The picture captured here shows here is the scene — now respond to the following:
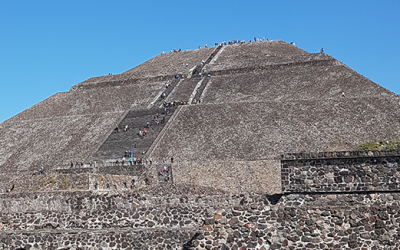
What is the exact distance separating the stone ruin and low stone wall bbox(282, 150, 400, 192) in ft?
0.08

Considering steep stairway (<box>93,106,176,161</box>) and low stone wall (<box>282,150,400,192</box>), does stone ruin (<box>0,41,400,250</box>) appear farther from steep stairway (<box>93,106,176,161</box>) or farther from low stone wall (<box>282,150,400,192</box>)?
steep stairway (<box>93,106,176,161</box>)

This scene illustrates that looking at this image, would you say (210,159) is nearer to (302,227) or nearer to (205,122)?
(205,122)

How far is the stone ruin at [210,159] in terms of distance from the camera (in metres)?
10.9

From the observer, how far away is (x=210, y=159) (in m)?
40.2

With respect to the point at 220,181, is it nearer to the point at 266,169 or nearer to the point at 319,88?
the point at 266,169

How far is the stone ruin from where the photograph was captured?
10906mm

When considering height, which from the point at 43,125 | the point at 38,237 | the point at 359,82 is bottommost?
the point at 38,237

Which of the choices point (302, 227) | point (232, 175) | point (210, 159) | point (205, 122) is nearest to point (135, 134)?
point (205, 122)

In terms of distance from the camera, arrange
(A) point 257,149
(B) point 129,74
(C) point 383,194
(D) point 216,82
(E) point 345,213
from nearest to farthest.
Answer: (E) point 345,213 < (C) point 383,194 < (A) point 257,149 < (D) point 216,82 < (B) point 129,74

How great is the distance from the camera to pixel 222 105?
170ft

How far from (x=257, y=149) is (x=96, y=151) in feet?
39.1

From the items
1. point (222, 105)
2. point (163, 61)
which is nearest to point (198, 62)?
point (163, 61)

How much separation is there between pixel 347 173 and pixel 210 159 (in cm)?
2692

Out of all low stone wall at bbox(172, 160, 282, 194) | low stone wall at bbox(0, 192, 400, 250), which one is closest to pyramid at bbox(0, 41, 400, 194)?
low stone wall at bbox(172, 160, 282, 194)
